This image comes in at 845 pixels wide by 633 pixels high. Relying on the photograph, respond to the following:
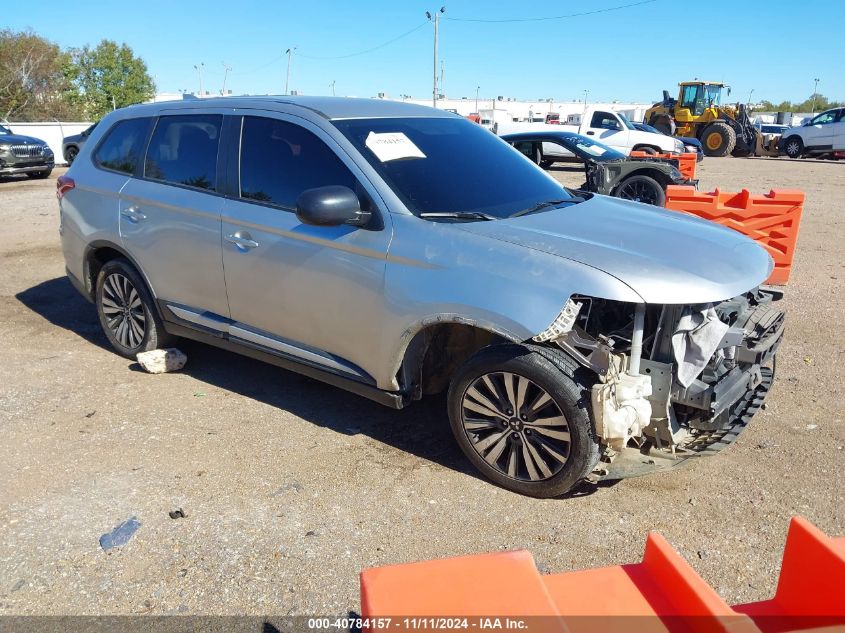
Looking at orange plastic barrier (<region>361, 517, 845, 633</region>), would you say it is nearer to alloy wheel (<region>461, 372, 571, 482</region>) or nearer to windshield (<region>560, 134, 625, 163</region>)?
alloy wheel (<region>461, 372, 571, 482</region>)

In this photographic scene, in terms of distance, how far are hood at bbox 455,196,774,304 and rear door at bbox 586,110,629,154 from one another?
18.1m

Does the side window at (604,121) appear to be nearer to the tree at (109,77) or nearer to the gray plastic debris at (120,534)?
the gray plastic debris at (120,534)

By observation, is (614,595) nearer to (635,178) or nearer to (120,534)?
(120,534)

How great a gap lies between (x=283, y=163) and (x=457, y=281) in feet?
4.69

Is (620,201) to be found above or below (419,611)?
above

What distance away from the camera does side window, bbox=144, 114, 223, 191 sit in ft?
14.3

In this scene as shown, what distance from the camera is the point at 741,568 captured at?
285 centimetres

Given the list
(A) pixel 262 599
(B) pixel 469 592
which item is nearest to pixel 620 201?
(A) pixel 262 599

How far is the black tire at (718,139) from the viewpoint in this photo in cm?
2933

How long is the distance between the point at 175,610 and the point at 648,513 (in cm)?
211

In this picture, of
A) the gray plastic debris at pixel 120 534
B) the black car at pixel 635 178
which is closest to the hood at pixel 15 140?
the black car at pixel 635 178

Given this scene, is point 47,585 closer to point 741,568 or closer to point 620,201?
point 741,568

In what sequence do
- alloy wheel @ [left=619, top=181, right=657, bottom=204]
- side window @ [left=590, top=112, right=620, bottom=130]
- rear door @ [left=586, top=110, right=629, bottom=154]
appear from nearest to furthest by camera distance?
alloy wheel @ [left=619, top=181, right=657, bottom=204], rear door @ [left=586, top=110, right=629, bottom=154], side window @ [left=590, top=112, right=620, bottom=130]

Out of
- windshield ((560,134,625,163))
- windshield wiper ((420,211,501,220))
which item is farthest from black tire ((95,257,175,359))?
windshield ((560,134,625,163))
